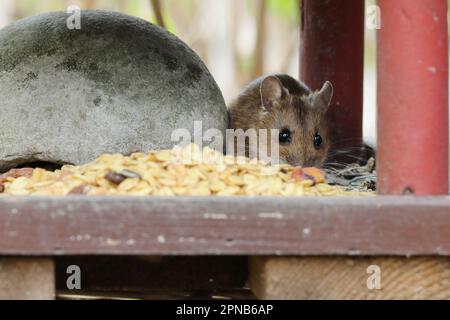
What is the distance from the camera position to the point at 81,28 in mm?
4402

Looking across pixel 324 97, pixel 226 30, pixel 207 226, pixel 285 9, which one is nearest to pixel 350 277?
pixel 207 226

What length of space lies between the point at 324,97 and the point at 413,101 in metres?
2.74

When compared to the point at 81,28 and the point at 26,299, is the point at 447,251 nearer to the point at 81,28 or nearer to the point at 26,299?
the point at 26,299

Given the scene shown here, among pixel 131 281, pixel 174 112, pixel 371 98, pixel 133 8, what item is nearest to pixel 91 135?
pixel 174 112

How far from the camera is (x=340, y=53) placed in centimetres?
579

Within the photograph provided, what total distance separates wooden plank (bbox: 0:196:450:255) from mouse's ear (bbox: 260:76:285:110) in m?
3.14

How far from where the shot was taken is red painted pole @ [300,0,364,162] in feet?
18.8

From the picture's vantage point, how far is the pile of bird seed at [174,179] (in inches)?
119

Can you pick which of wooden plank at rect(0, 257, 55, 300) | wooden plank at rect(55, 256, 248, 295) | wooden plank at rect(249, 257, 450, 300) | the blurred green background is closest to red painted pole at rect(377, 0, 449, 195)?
wooden plank at rect(249, 257, 450, 300)

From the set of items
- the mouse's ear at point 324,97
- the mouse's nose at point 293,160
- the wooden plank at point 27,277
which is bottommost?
the wooden plank at point 27,277

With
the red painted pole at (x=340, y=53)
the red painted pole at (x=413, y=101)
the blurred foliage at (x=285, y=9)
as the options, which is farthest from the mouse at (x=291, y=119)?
the blurred foliage at (x=285, y=9)

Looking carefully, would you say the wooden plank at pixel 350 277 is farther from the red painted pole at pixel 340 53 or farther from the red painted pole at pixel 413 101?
the red painted pole at pixel 340 53

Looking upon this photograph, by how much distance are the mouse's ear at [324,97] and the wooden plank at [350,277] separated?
2862 mm

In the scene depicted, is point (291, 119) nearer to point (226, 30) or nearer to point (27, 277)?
point (27, 277)
